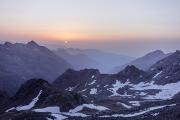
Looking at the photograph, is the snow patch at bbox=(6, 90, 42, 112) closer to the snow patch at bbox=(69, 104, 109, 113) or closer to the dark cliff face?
the dark cliff face

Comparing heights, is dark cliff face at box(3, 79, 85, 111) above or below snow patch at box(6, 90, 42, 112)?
above

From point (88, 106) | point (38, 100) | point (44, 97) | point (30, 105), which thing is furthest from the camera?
point (38, 100)

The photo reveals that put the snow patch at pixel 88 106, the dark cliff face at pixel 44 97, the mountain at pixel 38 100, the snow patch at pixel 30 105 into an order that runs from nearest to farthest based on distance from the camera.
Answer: the mountain at pixel 38 100 → the snow patch at pixel 88 106 → the dark cliff face at pixel 44 97 → the snow patch at pixel 30 105

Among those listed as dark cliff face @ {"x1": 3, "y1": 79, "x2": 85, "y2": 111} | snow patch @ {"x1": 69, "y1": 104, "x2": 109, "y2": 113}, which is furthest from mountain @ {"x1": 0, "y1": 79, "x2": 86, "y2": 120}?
snow patch @ {"x1": 69, "y1": 104, "x2": 109, "y2": 113}

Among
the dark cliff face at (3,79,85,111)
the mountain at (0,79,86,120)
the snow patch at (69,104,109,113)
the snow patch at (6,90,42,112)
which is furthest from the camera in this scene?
the snow patch at (6,90,42,112)

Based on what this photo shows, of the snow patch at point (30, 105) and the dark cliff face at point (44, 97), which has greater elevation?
the dark cliff face at point (44, 97)

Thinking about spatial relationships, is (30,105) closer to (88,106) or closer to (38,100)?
(38,100)

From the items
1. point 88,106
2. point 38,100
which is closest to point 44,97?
point 38,100

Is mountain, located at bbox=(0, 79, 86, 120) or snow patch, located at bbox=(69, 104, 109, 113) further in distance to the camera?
snow patch, located at bbox=(69, 104, 109, 113)

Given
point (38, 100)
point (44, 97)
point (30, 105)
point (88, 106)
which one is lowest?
point (30, 105)

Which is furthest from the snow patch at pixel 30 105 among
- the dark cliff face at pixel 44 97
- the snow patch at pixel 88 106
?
the snow patch at pixel 88 106

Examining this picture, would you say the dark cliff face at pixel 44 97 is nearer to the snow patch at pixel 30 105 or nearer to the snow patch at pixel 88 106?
the snow patch at pixel 30 105

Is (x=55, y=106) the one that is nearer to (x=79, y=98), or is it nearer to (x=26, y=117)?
(x=79, y=98)
